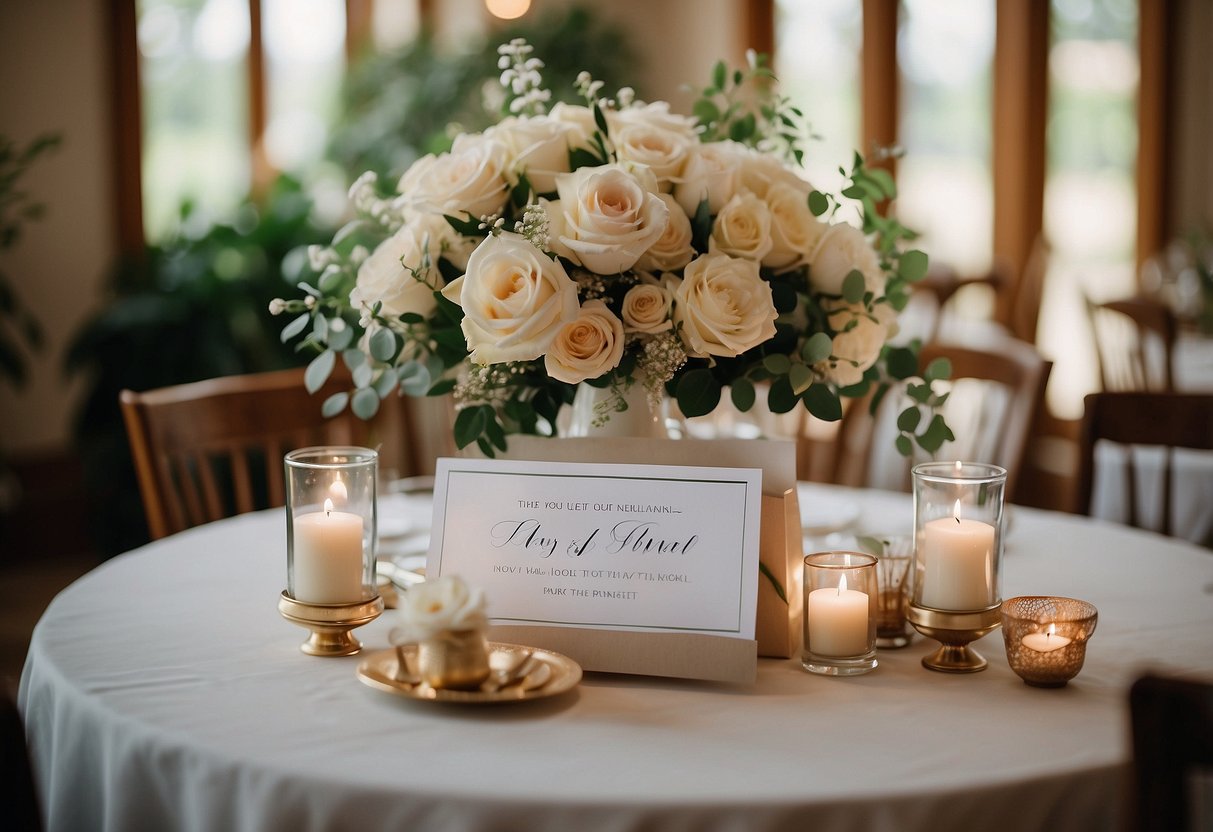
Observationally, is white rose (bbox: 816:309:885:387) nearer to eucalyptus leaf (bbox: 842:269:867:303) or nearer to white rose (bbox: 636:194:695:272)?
eucalyptus leaf (bbox: 842:269:867:303)

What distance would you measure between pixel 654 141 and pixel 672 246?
0.46ft

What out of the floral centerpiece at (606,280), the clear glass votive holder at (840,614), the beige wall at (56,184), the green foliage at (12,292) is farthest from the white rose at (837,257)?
the beige wall at (56,184)

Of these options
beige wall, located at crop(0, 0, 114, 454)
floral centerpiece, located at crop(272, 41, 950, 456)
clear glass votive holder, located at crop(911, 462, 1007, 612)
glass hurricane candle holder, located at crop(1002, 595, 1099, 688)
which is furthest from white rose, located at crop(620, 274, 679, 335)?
beige wall, located at crop(0, 0, 114, 454)

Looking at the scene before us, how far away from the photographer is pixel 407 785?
0.96 metres

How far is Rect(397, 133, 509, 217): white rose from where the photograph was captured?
1.34m

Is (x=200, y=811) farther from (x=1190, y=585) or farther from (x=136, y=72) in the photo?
(x=136, y=72)

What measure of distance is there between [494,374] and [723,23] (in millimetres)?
4747

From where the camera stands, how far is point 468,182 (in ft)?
4.39

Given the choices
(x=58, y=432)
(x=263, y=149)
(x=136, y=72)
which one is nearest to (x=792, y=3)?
(x=263, y=149)

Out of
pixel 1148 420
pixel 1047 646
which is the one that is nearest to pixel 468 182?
pixel 1047 646

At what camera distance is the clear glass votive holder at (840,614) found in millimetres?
1219

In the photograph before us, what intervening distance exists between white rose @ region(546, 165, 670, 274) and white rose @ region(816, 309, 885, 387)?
0.89ft

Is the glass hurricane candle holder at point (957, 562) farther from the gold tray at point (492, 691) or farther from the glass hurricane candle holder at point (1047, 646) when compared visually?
the gold tray at point (492, 691)

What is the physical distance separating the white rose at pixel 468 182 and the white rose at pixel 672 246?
179 millimetres
